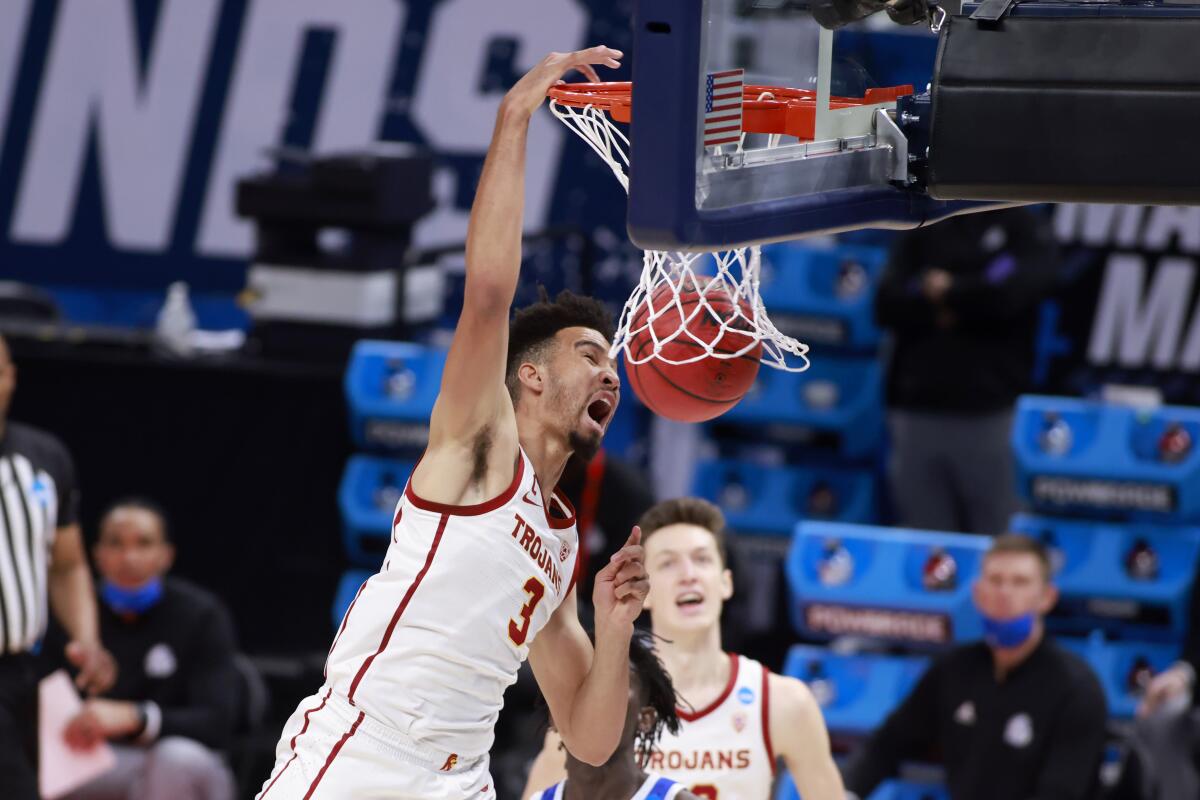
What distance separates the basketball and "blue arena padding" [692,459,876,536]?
4301 millimetres

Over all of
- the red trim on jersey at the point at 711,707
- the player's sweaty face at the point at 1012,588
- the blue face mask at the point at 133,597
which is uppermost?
the player's sweaty face at the point at 1012,588

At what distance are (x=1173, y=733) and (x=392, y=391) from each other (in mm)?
3591

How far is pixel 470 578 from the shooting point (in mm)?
4508

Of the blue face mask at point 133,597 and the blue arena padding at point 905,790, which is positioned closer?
the blue arena padding at point 905,790

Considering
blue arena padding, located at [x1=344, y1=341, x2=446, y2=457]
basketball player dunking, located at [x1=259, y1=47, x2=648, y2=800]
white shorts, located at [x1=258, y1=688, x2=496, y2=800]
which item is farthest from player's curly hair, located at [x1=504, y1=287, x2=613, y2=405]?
blue arena padding, located at [x1=344, y1=341, x2=446, y2=457]

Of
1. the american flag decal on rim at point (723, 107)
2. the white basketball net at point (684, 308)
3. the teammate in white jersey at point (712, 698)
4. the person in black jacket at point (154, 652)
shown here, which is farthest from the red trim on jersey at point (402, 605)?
the person in black jacket at point (154, 652)

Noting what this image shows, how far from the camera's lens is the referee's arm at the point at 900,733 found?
7.56m

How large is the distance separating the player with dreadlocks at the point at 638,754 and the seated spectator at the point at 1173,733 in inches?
106

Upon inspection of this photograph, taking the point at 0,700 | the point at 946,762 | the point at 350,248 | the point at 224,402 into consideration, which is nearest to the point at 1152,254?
the point at 946,762

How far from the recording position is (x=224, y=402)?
9367 mm

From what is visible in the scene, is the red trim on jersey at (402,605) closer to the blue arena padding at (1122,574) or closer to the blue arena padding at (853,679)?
the blue arena padding at (853,679)

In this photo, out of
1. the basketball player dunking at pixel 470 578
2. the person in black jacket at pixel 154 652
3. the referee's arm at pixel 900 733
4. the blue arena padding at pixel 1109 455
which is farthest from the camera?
the blue arena padding at pixel 1109 455

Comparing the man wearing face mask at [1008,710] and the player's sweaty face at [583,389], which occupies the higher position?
the player's sweaty face at [583,389]

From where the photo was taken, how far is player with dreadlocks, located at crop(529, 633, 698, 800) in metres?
5.16
